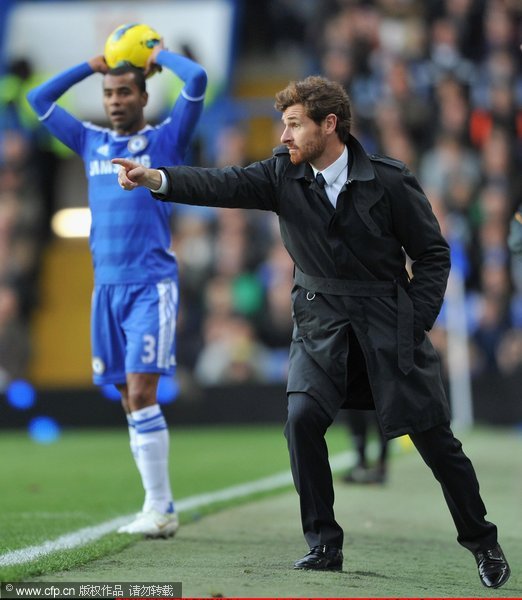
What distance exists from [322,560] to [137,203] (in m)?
2.55

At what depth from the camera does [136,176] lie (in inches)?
216

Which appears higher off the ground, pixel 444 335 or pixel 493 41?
pixel 493 41

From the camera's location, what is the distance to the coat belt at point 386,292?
5.49 meters

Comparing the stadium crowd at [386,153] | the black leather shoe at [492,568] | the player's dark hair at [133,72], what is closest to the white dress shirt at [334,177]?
the black leather shoe at [492,568]

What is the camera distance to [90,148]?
7422 millimetres

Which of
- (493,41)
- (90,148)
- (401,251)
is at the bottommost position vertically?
(401,251)

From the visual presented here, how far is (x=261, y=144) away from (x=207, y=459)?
9.84 meters

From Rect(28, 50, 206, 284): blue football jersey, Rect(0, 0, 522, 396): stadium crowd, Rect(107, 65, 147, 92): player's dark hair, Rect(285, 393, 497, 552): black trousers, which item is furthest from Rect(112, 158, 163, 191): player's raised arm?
Rect(0, 0, 522, 396): stadium crowd

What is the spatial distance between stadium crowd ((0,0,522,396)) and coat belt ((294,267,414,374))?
10.8 meters

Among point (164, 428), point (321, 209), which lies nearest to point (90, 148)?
point (164, 428)

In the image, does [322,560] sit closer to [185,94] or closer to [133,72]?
[185,94]

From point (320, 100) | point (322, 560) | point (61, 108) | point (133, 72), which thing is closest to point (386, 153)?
point (61, 108)

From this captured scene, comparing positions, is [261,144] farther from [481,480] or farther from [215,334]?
[481,480]

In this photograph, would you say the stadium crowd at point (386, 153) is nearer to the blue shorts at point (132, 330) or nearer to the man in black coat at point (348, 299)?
the blue shorts at point (132, 330)
